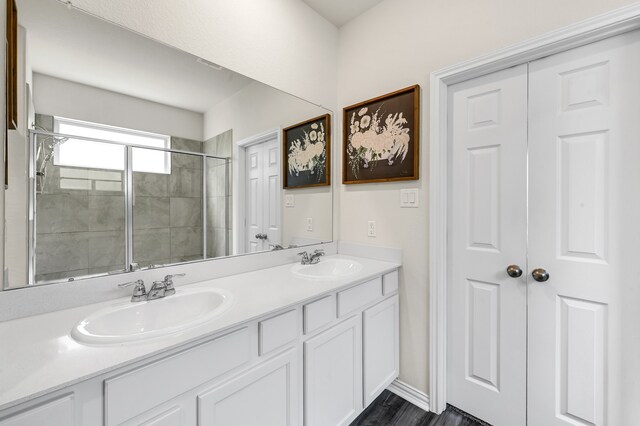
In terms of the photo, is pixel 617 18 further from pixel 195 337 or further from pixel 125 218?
pixel 125 218

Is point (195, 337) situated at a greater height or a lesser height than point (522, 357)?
greater

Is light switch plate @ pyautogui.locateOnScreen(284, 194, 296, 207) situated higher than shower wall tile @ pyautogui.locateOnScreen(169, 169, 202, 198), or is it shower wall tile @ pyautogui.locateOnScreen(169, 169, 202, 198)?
shower wall tile @ pyautogui.locateOnScreen(169, 169, 202, 198)

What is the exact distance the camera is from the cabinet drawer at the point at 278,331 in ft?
3.40

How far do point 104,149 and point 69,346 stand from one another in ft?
2.47

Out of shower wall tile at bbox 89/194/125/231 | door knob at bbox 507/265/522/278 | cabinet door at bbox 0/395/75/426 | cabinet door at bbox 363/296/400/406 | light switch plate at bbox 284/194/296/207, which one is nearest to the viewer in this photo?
cabinet door at bbox 0/395/75/426

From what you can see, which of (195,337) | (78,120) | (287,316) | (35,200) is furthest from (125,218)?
(287,316)

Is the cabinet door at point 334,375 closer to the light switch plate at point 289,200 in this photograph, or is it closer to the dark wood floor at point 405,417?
the dark wood floor at point 405,417

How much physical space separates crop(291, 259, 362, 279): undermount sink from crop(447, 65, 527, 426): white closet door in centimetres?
61

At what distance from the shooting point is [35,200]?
98 centimetres

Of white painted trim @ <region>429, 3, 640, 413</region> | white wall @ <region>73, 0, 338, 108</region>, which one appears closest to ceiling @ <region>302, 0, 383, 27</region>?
white wall @ <region>73, 0, 338, 108</region>

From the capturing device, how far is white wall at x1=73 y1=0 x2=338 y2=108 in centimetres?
123

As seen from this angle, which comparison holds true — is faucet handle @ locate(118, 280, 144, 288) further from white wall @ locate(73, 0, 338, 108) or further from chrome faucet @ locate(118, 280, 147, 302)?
white wall @ locate(73, 0, 338, 108)

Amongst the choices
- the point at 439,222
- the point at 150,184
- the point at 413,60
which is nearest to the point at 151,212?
the point at 150,184

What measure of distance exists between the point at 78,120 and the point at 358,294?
57.2 inches
